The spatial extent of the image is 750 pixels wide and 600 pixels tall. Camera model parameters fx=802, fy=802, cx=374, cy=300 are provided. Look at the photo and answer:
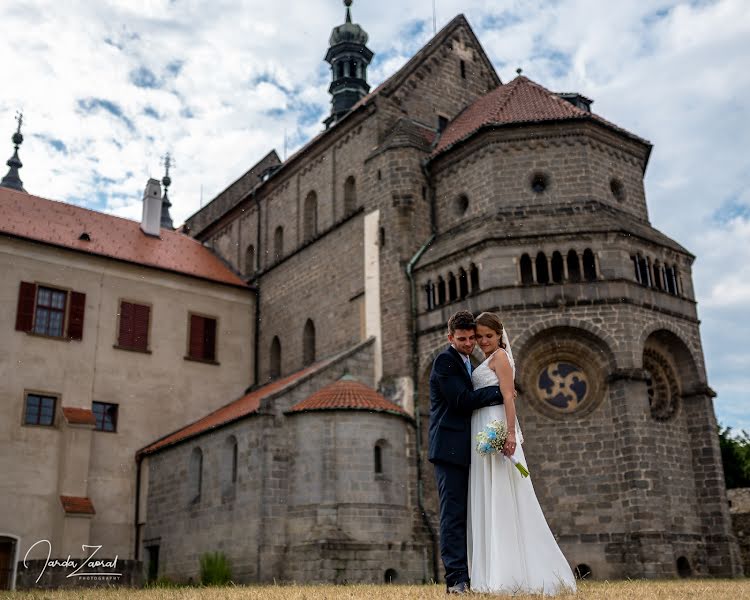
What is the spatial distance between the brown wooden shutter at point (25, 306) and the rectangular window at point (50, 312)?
226mm

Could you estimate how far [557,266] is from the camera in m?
23.9

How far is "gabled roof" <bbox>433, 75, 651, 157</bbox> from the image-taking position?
2605 centimetres

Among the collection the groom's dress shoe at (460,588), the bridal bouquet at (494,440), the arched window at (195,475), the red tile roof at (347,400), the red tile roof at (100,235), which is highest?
the red tile roof at (100,235)

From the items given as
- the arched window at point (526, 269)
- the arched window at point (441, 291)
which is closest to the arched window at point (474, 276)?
the arched window at point (441, 291)

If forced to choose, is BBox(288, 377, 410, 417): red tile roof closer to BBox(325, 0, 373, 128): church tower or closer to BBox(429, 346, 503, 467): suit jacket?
BBox(429, 346, 503, 467): suit jacket

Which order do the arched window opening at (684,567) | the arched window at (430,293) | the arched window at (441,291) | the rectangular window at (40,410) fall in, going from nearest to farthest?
the arched window opening at (684,567) < the arched window at (441,291) < the arched window at (430,293) < the rectangular window at (40,410)

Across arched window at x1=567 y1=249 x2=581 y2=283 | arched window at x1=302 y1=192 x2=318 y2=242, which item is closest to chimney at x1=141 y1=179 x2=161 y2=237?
arched window at x1=302 y1=192 x2=318 y2=242

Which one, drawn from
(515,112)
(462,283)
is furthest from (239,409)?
(515,112)

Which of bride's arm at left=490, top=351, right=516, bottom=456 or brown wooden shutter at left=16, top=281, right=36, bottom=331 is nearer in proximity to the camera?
bride's arm at left=490, top=351, right=516, bottom=456

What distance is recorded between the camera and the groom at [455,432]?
819 cm

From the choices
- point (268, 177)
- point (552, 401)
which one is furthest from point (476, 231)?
point (268, 177)

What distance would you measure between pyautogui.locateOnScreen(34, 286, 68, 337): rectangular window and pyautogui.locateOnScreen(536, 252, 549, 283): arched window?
56.6ft

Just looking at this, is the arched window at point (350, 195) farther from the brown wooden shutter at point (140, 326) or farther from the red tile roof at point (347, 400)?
the brown wooden shutter at point (140, 326)

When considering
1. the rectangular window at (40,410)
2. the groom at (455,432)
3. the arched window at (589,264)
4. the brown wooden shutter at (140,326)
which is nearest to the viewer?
the groom at (455,432)
